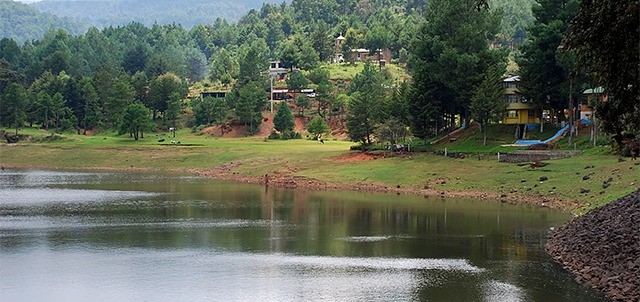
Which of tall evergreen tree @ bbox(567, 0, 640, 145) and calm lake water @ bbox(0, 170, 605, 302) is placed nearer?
tall evergreen tree @ bbox(567, 0, 640, 145)

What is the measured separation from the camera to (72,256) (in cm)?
4172

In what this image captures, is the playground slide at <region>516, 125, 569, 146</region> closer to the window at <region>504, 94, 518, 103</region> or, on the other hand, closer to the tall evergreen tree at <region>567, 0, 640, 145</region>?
the window at <region>504, 94, 518, 103</region>

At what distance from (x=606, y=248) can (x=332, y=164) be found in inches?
1973

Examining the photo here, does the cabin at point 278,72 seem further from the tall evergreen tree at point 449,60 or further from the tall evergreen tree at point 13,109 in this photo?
the tall evergreen tree at point 449,60

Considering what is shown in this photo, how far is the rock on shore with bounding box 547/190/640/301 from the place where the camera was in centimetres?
3350

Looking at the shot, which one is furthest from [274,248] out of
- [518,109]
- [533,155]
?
[518,109]

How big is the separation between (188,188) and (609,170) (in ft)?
123

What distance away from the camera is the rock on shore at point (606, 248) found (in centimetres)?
3350

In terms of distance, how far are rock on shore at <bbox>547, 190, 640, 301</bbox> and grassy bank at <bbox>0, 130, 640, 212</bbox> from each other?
9.64 meters

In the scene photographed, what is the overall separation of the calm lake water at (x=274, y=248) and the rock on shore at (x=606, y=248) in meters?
0.98

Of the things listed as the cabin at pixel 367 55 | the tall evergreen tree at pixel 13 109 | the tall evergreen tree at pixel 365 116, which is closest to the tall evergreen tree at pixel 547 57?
the tall evergreen tree at pixel 365 116

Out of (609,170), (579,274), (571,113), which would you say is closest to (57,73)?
(571,113)

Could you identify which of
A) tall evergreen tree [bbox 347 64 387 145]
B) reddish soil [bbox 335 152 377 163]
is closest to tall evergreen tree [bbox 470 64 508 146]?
reddish soil [bbox 335 152 377 163]

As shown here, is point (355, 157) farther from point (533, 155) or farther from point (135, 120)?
point (135, 120)
